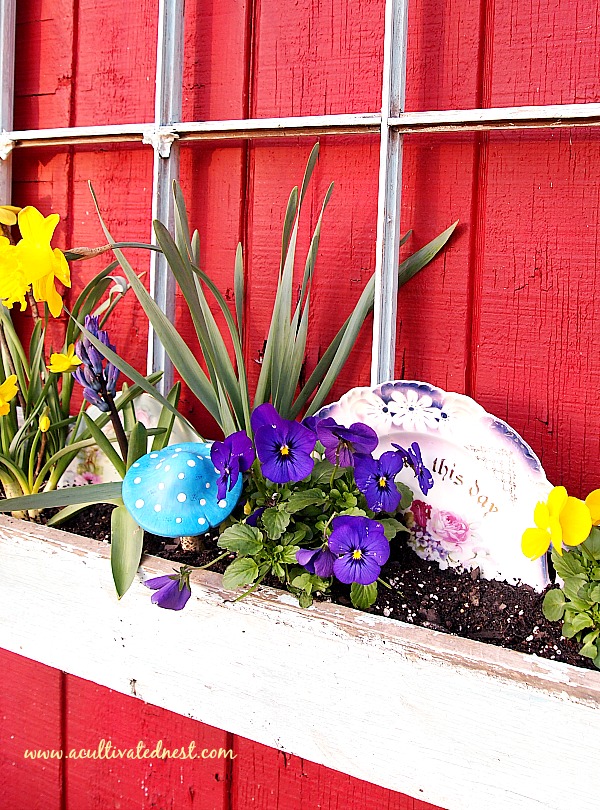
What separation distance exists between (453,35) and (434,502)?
44 centimetres

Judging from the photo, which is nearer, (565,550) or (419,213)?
(565,550)

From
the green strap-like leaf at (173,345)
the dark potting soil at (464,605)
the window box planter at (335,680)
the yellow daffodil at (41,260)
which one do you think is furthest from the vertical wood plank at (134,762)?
the yellow daffodil at (41,260)

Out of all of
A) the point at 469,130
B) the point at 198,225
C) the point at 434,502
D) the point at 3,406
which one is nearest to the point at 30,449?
the point at 3,406

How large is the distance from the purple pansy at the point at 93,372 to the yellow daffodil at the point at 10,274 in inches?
2.9

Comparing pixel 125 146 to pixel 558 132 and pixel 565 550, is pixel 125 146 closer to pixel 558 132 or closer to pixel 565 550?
pixel 558 132

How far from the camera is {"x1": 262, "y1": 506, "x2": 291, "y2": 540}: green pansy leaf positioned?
653 mm

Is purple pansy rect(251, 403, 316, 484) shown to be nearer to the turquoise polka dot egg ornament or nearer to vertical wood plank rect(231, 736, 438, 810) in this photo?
the turquoise polka dot egg ornament

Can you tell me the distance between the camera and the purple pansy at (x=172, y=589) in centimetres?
66

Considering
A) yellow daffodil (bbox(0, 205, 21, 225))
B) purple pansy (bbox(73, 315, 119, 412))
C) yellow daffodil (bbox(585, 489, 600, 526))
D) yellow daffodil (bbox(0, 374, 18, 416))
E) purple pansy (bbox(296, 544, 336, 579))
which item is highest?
yellow daffodil (bbox(0, 205, 21, 225))

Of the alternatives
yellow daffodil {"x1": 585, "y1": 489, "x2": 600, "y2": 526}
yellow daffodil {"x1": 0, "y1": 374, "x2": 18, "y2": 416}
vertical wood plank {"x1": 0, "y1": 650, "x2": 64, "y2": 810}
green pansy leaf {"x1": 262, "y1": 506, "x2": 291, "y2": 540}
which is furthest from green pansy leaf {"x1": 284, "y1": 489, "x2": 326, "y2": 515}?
vertical wood plank {"x1": 0, "y1": 650, "x2": 64, "y2": 810}

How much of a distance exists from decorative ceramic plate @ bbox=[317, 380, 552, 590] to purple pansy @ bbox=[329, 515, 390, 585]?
113 millimetres

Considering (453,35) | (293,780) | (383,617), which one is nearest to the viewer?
(383,617)

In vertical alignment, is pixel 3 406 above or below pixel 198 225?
below

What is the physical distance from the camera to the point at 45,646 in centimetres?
80
